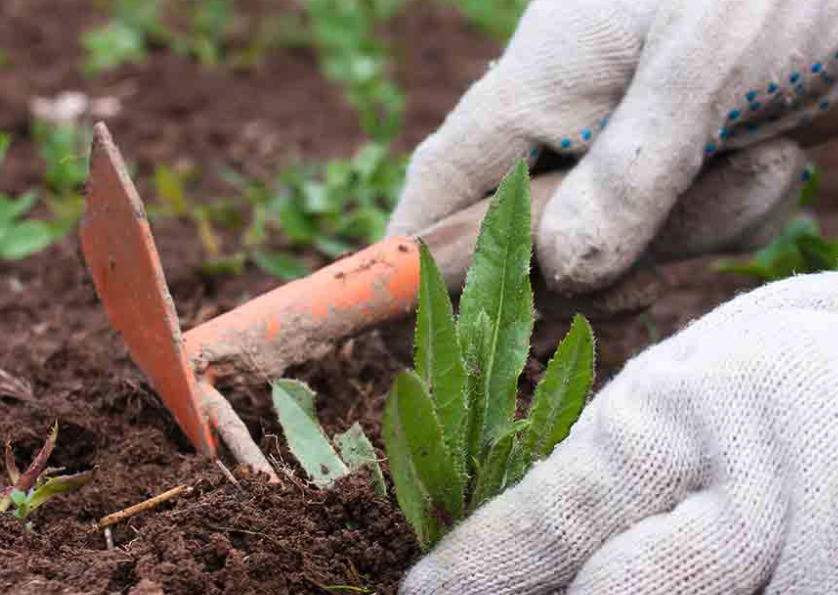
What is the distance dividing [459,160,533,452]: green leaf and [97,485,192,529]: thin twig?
44cm

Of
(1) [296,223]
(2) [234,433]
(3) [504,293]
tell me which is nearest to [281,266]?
(1) [296,223]

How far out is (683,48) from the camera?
1928 mm

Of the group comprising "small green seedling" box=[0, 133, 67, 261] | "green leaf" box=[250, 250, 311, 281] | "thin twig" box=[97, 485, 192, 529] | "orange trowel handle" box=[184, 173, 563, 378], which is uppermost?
"orange trowel handle" box=[184, 173, 563, 378]

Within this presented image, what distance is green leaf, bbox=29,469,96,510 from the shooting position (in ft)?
5.30

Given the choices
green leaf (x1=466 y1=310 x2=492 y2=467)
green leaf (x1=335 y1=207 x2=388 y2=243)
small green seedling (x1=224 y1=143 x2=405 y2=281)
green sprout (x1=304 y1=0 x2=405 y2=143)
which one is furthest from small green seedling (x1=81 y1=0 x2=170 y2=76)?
green leaf (x1=466 y1=310 x2=492 y2=467)

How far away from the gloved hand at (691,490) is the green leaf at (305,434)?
0.73 ft

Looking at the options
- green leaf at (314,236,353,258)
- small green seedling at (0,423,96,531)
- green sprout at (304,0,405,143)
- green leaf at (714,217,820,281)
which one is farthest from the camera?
green sprout at (304,0,405,143)

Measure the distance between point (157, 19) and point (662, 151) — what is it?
3.24 m

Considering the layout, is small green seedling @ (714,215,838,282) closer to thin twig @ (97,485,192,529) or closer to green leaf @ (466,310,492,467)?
green leaf @ (466,310,492,467)

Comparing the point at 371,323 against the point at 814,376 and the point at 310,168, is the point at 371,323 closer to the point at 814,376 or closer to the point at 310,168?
the point at 814,376

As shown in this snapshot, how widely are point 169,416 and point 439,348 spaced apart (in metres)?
0.65

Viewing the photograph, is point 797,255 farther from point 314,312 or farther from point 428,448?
point 428,448

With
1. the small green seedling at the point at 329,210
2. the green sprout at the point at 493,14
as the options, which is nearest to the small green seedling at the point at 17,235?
the small green seedling at the point at 329,210

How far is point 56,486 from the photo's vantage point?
1.62m
